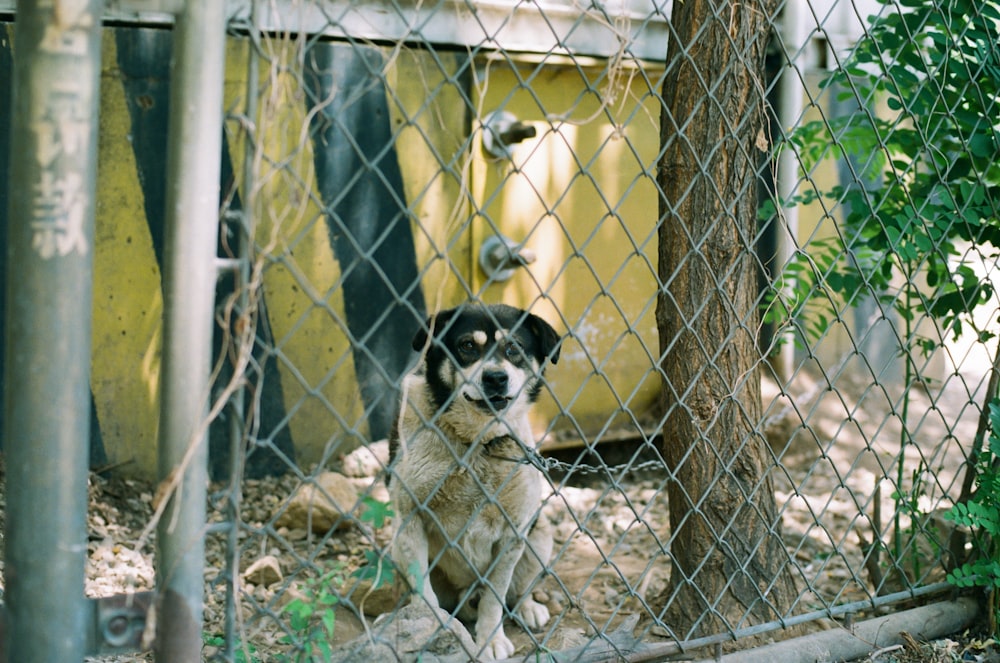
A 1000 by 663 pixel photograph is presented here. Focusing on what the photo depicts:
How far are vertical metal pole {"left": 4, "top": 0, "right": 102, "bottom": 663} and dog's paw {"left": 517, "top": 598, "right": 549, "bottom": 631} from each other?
2.53 metres

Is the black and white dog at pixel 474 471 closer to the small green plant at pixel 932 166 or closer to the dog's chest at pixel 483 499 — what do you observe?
the dog's chest at pixel 483 499

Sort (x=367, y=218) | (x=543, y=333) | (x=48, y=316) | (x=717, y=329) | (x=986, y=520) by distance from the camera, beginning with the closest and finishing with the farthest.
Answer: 1. (x=48, y=316)
2. (x=717, y=329)
3. (x=986, y=520)
4. (x=543, y=333)
5. (x=367, y=218)

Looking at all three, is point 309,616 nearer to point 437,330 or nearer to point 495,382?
point 495,382

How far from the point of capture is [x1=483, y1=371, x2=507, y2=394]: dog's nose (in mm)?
3609

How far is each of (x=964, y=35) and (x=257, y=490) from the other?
158 inches

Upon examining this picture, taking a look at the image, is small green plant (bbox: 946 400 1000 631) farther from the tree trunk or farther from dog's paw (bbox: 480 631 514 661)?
dog's paw (bbox: 480 631 514 661)

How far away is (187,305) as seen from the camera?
5.22ft

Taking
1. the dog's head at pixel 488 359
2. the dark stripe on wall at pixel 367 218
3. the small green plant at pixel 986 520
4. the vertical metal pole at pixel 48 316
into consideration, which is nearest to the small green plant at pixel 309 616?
the vertical metal pole at pixel 48 316

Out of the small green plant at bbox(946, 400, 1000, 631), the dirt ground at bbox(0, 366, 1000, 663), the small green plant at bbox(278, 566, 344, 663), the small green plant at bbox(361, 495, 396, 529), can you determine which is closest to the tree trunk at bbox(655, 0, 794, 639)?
the dirt ground at bbox(0, 366, 1000, 663)

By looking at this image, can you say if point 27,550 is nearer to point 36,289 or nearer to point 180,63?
point 36,289

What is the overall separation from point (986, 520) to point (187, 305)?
2499mm

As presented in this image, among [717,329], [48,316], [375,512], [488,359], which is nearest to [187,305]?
[48,316]

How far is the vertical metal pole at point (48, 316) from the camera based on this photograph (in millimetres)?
1509

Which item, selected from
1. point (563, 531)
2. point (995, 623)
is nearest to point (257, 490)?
point (563, 531)
